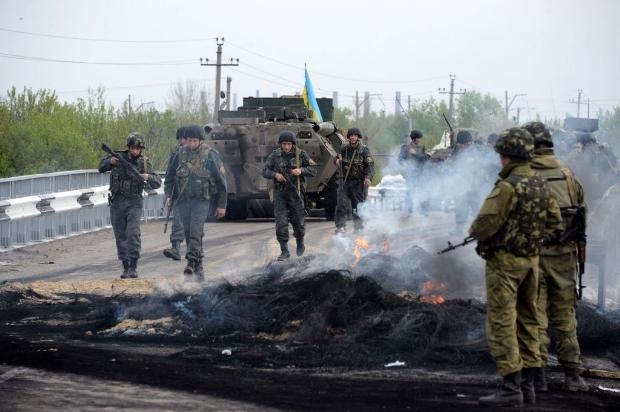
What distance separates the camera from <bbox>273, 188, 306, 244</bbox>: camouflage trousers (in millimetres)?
16422

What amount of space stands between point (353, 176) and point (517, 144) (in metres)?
11.0

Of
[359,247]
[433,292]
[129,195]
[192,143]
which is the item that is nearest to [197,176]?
[192,143]

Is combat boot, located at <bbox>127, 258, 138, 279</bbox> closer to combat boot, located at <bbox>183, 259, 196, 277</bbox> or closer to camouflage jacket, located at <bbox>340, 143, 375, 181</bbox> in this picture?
combat boot, located at <bbox>183, 259, 196, 277</bbox>

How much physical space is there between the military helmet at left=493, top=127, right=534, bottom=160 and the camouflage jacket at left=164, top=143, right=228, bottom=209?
261 inches

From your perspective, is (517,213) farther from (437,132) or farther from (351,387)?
(437,132)

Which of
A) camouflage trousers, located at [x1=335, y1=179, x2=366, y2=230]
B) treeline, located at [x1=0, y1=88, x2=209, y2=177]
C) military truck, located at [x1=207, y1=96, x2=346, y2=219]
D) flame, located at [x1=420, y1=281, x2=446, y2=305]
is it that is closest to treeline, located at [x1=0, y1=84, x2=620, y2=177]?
treeline, located at [x1=0, y1=88, x2=209, y2=177]

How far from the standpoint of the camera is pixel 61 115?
32594mm

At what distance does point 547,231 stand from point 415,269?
13.4 feet

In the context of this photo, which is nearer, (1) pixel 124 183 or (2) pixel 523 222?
(2) pixel 523 222

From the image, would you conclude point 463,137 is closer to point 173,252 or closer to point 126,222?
point 173,252

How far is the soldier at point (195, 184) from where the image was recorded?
1416cm

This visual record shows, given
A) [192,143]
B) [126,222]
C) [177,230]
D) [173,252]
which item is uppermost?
[192,143]

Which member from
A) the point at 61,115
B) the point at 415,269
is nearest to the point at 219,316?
the point at 415,269

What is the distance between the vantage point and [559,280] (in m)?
8.41
